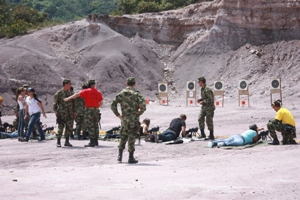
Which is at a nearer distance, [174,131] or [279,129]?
[279,129]

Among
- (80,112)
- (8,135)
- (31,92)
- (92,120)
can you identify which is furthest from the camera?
(8,135)

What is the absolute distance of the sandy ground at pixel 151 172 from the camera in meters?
8.65

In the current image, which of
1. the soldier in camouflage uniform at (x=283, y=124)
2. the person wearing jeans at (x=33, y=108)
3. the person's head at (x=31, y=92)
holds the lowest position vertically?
the soldier in camouflage uniform at (x=283, y=124)

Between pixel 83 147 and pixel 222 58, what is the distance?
114 feet

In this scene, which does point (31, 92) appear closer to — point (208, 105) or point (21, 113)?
point (21, 113)

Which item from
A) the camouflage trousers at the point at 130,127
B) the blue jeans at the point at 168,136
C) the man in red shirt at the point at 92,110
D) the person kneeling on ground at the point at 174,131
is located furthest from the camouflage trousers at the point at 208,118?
the camouflage trousers at the point at 130,127

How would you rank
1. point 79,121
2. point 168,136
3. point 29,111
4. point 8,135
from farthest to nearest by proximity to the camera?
1. point 8,135
2. point 79,121
3. point 29,111
4. point 168,136

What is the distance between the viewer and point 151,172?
1105 centimetres

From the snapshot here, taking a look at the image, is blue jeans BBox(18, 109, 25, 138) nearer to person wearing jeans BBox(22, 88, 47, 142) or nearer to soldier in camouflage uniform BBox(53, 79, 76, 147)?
person wearing jeans BBox(22, 88, 47, 142)

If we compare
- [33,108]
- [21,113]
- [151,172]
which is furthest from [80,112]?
[151,172]

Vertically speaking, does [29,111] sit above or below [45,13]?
below

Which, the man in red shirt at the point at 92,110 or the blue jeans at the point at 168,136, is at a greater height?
the man in red shirt at the point at 92,110

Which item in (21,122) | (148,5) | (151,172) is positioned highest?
(148,5)

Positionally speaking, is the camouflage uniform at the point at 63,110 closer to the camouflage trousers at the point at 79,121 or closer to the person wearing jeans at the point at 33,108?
the person wearing jeans at the point at 33,108
